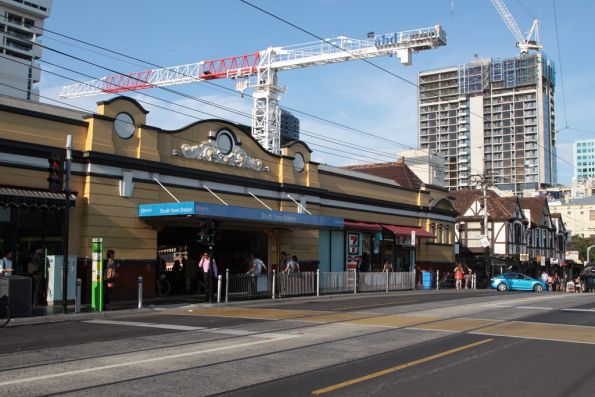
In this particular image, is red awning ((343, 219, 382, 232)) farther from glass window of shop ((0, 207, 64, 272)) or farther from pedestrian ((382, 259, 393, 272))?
glass window of shop ((0, 207, 64, 272))

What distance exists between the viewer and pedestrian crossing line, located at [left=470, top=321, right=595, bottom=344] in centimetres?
1268

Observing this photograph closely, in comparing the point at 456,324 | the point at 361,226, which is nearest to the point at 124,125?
the point at 456,324

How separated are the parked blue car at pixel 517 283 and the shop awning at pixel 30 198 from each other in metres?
31.5

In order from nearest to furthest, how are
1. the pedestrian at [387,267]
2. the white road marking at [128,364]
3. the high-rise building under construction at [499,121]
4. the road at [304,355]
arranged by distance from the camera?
1. the road at [304,355]
2. the white road marking at [128,364]
3. the pedestrian at [387,267]
4. the high-rise building under construction at [499,121]

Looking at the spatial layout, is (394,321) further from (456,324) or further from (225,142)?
(225,142)

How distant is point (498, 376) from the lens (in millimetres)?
8664

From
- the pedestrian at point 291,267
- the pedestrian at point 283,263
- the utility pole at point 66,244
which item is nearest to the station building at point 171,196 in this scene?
the pedestrian at point 283,263

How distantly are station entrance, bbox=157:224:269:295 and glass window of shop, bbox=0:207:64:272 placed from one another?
23.6 ft

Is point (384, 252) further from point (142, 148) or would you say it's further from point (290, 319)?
point (290, 319)

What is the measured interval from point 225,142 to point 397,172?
65.6 ft

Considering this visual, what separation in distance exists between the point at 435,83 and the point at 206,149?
432ft

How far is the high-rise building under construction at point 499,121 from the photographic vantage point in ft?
407

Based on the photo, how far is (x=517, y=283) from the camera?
41.9 meters

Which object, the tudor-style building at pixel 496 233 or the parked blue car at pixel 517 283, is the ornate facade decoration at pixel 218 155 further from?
the tudor-style building at pixel 496 233
